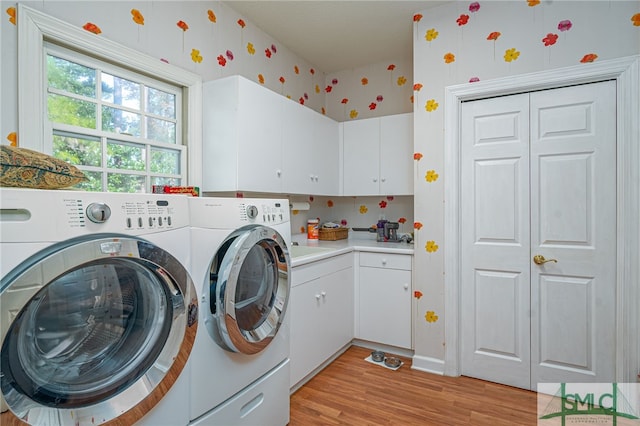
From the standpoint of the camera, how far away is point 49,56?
5.07 feet

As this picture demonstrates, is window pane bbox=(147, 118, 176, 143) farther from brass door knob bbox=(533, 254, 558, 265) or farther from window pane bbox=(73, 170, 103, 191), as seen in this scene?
brass door knob bbox=(533, 254, 558, 265)

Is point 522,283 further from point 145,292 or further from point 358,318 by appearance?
point 145,292

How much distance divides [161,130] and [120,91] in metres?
0.30

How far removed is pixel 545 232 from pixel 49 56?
2951 millimetres

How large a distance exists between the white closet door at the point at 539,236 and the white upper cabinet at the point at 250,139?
50.2 inches

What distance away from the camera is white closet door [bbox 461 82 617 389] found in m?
2.03

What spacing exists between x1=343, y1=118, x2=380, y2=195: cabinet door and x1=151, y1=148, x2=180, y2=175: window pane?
1.65 meters

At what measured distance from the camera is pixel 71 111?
162cm

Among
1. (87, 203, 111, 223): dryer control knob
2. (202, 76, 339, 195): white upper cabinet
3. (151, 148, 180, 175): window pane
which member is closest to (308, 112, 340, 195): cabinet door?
(202, 76, 339, 195): white upper cabinet

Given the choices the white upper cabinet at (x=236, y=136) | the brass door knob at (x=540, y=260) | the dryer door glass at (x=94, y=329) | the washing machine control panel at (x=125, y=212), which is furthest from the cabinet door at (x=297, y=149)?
the brass door knob at (x=540, y=260)

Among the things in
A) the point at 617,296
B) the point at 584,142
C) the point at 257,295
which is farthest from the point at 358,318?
the point at 584,142

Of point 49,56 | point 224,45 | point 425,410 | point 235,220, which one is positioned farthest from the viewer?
point 224,45

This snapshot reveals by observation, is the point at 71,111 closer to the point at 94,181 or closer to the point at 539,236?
the point at 94,181

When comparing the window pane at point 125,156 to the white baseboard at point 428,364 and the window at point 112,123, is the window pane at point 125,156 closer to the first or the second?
the window at point 112,123
